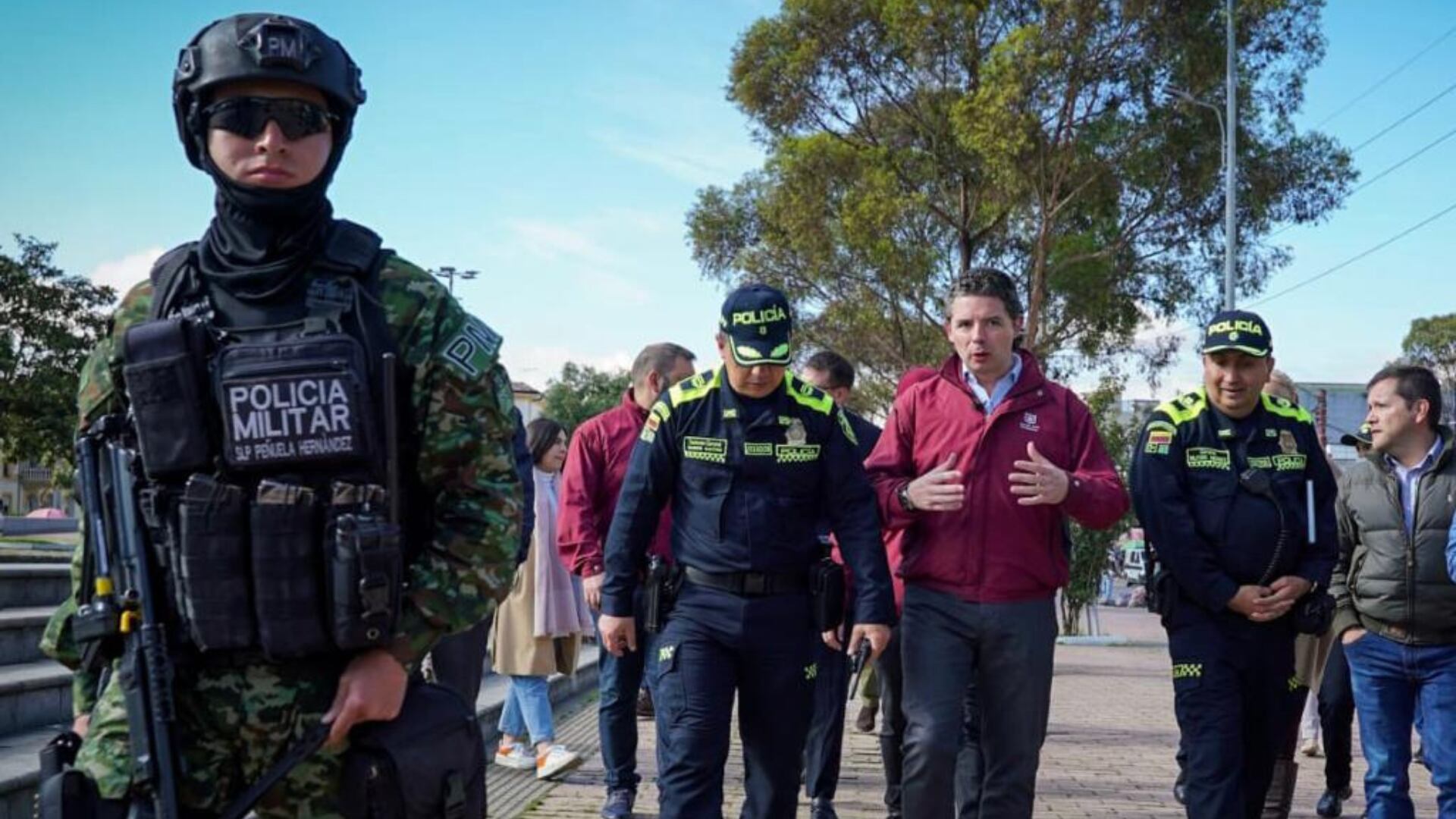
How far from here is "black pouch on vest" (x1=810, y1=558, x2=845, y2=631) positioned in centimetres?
528

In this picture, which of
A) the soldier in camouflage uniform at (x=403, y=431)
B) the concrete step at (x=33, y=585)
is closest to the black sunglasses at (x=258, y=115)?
the soldier in camouflage uniform at (x=403, y=431)

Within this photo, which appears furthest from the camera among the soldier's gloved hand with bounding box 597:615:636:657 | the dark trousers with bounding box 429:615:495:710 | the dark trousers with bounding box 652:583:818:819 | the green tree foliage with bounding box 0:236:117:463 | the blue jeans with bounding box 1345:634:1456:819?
the green tree foliage with bounding box 0:236:117:463

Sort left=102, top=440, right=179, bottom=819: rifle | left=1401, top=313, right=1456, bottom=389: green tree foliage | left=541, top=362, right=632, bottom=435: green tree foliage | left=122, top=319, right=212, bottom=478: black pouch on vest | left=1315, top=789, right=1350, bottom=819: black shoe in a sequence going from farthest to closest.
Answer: left=541, top=362, right=632, bottom=435: green tree foliage → left=1401, top=313, right=1456, bottom=389: green tree foliage → left=1315, top=789, right=1350, bottom=819: black shoe → left=122, top=319, right=212, bottom=478: black pouch on vest → left=102, top=440, right=179, bottom=819: rifle

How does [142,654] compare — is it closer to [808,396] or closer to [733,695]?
[733,695]

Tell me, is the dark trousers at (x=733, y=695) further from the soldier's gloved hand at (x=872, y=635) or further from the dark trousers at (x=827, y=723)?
the dark trousers at (x=827, y=723)

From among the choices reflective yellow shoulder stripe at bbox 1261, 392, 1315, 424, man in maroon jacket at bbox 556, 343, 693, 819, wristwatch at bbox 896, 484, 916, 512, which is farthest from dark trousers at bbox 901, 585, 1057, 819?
man in maroon jacket at bbox 556, 343, 693, 819

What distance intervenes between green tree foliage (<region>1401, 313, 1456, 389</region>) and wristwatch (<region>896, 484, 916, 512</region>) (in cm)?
6495

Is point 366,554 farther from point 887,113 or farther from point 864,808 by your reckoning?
point 887,113

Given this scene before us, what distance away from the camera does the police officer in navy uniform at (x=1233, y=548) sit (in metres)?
5.53

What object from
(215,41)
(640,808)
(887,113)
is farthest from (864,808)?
(887,113)

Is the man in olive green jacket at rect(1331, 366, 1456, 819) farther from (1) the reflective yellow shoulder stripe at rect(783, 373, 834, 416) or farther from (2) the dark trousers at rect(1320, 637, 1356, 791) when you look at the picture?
(1) the reflective yellow shoulder stripe at rect(783, 373, 834, 416)

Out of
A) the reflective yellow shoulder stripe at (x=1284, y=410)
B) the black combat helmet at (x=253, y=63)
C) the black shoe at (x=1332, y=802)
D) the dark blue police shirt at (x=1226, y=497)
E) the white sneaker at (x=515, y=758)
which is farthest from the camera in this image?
the white sneaker at (x=515, y=758)

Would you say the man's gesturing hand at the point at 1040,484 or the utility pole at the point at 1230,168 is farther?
the utility pole at the point at 1230,168

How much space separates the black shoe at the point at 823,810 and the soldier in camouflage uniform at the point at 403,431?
4480mm
